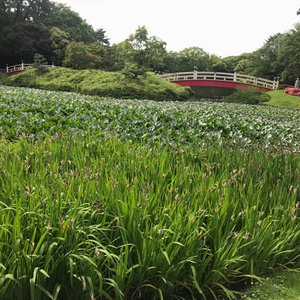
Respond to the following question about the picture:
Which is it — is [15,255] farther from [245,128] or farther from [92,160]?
[245,128]

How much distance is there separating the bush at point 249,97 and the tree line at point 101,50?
745 centimetres

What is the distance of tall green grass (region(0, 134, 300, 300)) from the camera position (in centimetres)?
196

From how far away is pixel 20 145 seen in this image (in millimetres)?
4277

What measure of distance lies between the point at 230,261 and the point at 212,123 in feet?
19.6

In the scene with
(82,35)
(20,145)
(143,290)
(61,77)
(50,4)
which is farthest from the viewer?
(50,4)

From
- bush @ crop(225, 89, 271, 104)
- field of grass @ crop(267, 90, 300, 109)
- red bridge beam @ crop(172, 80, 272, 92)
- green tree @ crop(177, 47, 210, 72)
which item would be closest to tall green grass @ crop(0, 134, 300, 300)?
field of grass @ crop(267, 90, 300, 109)

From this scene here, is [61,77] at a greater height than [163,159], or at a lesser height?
greater

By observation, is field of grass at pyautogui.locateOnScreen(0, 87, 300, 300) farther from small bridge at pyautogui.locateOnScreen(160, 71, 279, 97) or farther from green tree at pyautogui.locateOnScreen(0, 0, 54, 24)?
green tree at pyautogui.locateOnScreen(0, 0, 54, 24)

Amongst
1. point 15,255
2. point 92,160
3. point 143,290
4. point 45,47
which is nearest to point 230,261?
point 143,290

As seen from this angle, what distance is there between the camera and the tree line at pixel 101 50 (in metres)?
33.2

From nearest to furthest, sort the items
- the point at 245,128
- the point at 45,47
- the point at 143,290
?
1. the point at 143,290
2. the point at 245,128
3. the point at 45,47

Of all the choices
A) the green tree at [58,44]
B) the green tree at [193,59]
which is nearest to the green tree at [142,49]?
the green tree at [58,44]

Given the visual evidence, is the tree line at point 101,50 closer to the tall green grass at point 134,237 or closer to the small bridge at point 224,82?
the small bridge at point 224,82

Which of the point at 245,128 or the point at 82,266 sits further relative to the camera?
the point at 245,128
